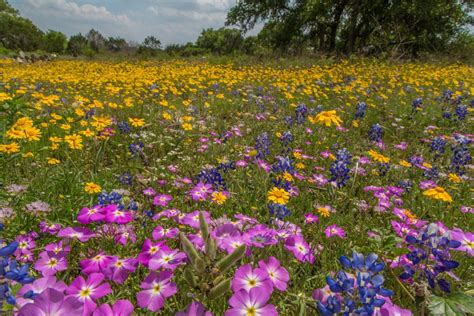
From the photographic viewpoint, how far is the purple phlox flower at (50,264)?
5.12ft

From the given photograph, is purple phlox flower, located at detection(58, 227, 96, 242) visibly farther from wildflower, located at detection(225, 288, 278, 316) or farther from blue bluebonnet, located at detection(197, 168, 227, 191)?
blue bluebonnet, located at detection(197, 168, 227, 191)

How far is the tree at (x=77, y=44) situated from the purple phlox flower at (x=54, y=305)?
1427 inches

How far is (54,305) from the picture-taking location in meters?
1.10

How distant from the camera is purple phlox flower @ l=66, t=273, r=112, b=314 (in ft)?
4.35

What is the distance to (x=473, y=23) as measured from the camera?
25.3 meters

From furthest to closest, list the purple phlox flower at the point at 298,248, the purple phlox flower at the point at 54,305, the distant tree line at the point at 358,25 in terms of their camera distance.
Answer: the distant tree line at the point at 358,25 → the purple phlox flower at the point at 298,248 → the purple phlox flower at the point at 54,305

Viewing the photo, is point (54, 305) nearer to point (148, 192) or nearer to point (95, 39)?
point (148, 192)

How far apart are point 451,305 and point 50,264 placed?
173 cm

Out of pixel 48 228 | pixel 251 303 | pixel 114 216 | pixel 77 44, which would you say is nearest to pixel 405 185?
pixel 251 303

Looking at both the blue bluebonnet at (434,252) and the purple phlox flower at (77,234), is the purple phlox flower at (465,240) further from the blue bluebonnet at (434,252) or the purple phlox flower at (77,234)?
the purple phlox flower at (77,234)

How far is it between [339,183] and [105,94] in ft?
21.6

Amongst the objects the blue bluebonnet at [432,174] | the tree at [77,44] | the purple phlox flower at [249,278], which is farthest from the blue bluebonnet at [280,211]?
the tree at [77,44]

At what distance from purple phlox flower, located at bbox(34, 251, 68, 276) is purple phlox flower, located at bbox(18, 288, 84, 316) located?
498 millimetres

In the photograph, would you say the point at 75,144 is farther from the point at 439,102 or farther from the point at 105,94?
the point at 439,102
